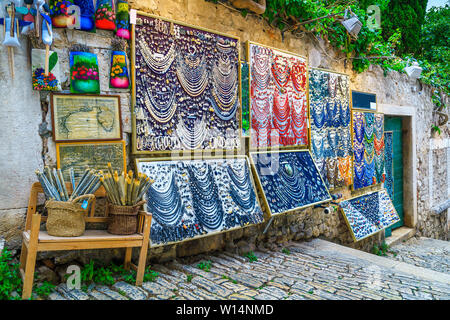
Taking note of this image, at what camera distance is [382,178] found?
7129 millimetres

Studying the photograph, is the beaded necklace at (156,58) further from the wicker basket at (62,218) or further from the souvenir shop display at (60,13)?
the wicker basket at (62,218)

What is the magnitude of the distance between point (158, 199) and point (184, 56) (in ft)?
4.86

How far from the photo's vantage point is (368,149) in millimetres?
6688

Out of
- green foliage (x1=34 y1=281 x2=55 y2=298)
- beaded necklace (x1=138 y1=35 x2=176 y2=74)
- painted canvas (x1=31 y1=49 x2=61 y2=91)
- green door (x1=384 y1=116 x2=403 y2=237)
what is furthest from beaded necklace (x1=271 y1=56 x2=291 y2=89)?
green door (x1=384 y1=116 x2=403 y2=237)

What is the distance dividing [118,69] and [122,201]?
1170mm

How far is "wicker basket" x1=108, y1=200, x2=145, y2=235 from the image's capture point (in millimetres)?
2705

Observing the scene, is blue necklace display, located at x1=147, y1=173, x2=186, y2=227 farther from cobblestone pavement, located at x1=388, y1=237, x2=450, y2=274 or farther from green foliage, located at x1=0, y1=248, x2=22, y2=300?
cobblestone pavement, located at x1=388, y1=237, x2=450, y2=274

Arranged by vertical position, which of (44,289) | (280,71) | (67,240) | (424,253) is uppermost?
(280,71)

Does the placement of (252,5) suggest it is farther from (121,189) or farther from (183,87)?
(121,189)

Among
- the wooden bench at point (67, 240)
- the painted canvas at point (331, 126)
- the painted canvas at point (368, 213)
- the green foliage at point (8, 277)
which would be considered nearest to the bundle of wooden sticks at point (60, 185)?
the wooden bench at point (67, 240)

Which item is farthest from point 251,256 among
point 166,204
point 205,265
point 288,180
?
point 166,204

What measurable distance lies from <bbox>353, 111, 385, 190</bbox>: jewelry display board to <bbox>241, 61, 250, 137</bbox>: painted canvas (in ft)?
9.06

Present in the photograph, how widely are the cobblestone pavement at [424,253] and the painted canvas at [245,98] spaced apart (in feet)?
13.8

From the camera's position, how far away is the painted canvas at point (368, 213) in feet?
19.3
